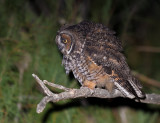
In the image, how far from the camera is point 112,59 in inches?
63.9

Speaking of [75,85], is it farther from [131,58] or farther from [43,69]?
[131,58]

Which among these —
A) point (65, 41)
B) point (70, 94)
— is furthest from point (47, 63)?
point (70, 94)

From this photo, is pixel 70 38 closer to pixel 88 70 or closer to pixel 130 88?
pixel 88 70

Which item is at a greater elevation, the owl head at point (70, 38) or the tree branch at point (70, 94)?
the owl head at point (70, 38)

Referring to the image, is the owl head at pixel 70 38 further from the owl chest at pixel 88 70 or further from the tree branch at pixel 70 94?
the tree branch at pixel 70 94

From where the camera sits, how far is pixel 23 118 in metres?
2.12

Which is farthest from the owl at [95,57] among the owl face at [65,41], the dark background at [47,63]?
the dark background at [47,63]

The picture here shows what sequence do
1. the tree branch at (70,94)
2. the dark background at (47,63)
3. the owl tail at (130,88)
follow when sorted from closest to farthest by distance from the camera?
1. the tree branch at (70,94)
2. the owl tail at (130,88)
3. the dark background at (47,63)

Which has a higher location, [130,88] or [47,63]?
[47,63]

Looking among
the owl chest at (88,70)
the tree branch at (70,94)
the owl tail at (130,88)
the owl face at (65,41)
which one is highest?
the owl face at (65,41)

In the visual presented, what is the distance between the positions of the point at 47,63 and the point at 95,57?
3.06ft

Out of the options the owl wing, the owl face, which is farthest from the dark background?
the owl face

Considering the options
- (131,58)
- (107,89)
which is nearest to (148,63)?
(131,58)

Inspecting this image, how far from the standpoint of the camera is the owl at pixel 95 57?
154cm
